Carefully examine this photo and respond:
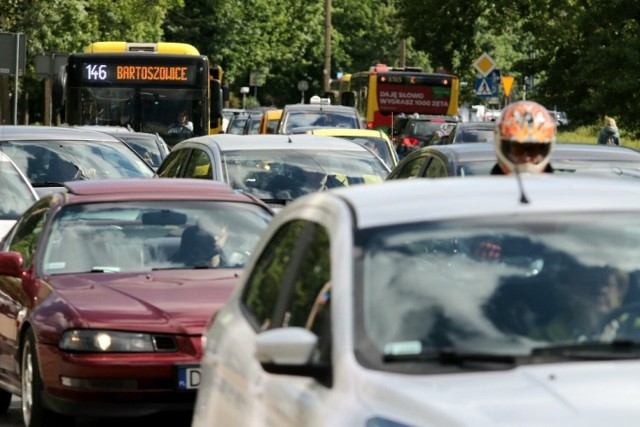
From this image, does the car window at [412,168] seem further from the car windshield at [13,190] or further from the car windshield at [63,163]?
the car windshield at [63,163]

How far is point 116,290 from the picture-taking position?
9.45 metres

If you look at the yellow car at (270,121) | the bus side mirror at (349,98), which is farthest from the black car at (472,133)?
the bus side mirror at (349,98)

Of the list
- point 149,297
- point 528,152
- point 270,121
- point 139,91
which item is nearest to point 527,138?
point 528,152

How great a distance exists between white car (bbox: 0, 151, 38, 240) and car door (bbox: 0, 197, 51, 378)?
406 cm

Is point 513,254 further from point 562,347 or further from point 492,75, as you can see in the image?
point 492,75

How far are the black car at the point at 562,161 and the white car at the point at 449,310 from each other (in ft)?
21.2

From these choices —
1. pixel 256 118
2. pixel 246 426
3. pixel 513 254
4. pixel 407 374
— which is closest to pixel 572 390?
pixel 407 374

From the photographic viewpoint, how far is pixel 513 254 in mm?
5172

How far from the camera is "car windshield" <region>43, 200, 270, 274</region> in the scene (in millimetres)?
10148

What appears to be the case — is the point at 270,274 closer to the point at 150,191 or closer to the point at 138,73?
the point at 150,191

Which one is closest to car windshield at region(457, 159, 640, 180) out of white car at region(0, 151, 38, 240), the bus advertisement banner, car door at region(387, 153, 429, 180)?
car door at region(387, 153, 429, 180)

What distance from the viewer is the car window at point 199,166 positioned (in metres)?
16.3

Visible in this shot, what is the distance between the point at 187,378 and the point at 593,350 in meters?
4.29

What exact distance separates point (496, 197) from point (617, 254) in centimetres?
39
